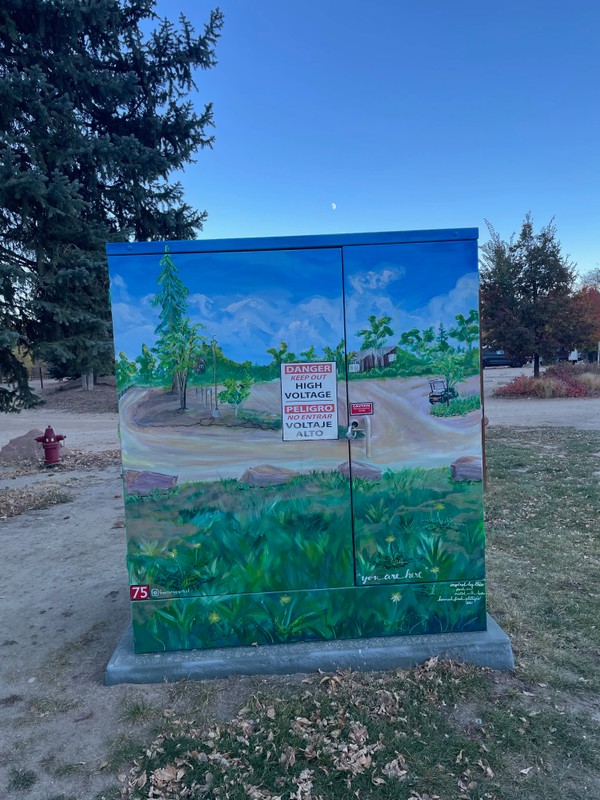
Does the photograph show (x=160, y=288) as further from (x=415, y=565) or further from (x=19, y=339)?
(x=19, y=339)

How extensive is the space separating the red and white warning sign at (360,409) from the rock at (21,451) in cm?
1040

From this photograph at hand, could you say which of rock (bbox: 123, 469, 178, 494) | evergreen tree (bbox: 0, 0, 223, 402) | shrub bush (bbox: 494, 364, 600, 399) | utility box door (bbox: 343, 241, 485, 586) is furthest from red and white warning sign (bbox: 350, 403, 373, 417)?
shrub bush (bbox: 494, 364, 600, 399)

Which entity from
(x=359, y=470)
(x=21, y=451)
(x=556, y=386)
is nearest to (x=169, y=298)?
(x=359, y=470)

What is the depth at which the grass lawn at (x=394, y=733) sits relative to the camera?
2.34m

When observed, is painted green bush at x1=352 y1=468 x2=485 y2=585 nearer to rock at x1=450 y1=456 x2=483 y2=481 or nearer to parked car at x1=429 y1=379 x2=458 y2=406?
rock at x1=450 y1=456 x2=483 y2=481

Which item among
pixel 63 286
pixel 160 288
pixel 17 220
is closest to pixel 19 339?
pixel 63 286

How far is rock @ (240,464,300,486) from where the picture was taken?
3.10 meters

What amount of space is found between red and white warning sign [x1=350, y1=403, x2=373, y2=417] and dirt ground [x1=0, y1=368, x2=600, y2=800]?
1586mm

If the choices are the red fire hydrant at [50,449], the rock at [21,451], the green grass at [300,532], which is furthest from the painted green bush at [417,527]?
the rock at [21,451]

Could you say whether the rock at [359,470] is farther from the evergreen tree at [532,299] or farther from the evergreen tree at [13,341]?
the evergreen tree at [532,299]

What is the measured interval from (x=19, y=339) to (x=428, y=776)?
7.73 m

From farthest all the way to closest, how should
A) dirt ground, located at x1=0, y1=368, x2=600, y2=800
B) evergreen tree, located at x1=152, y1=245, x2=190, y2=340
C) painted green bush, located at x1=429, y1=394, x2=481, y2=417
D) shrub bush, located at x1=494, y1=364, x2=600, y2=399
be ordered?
shrub bush, located at x1=494, y1=364, x2=600, y2=399
painted green bush, located at x1=429, y1=394, x2=481, y2=417
evergreen tree, located at x1=152, y1=245, x2=190, y2=340
dirt ground, located at x1=0, y1=368, x2=600, y2=800

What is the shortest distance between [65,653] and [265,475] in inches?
74.3

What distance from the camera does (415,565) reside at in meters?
3.17
